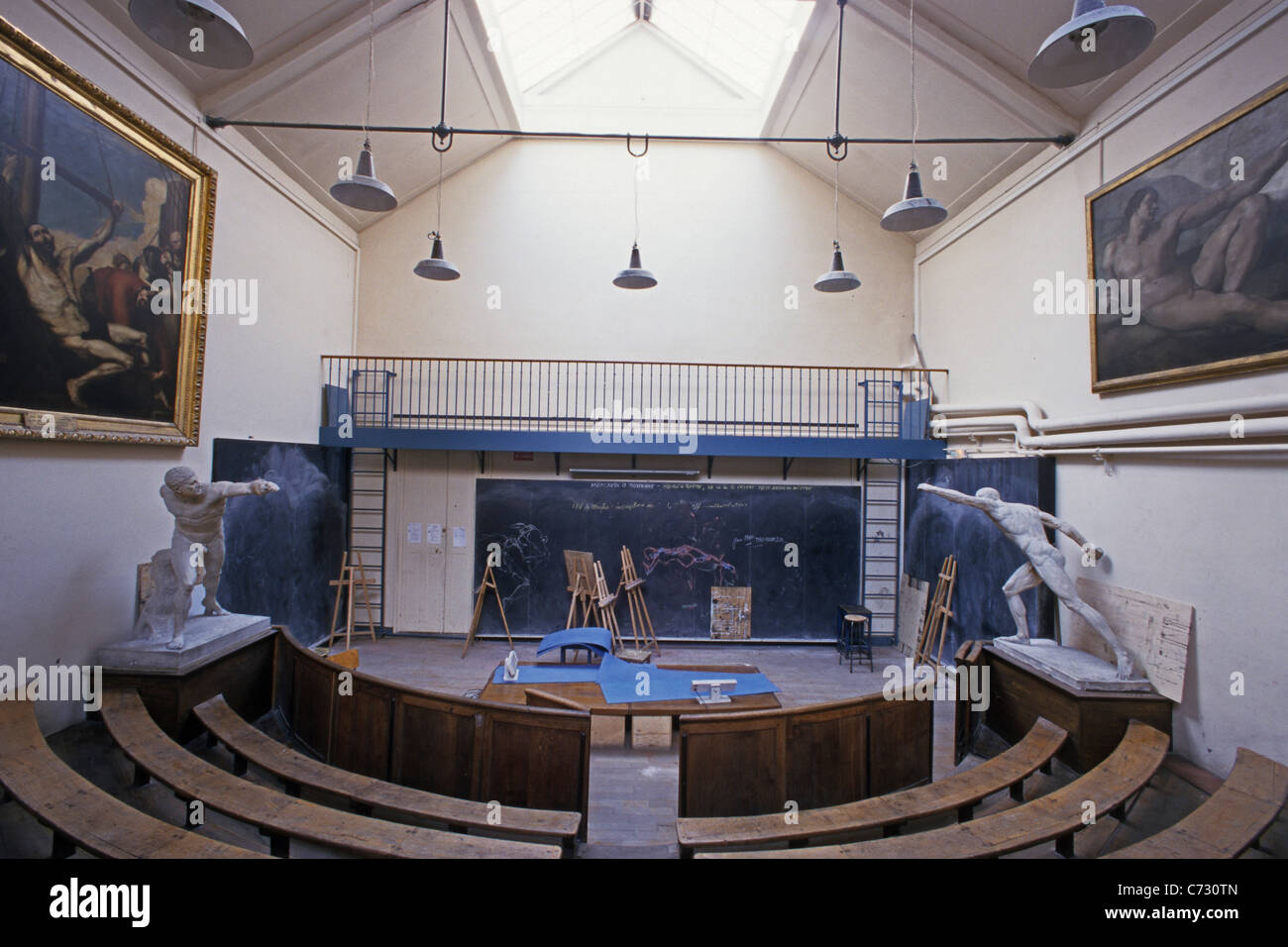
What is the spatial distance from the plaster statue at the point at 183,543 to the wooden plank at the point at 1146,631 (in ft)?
22.4

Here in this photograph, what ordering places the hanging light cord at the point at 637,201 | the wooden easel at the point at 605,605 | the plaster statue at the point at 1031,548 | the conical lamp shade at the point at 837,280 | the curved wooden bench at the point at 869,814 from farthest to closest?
1. the hanging light cord at the point at 637,201
2. the wooden easel at the point at 605,605
3. the conical lamp shade at the point at 837,280
4. the plaster statue at the point at 1031,548
5. the curved wooden bench at the point at 869,814

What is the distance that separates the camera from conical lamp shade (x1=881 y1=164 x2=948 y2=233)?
184 inches

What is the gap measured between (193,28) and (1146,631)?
25.2 feet

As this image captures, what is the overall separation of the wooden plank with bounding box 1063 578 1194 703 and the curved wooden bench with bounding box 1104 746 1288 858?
2.57 feet

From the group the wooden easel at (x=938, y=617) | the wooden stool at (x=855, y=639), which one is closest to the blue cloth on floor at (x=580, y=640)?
the wooden stool at (x=855, y=639)

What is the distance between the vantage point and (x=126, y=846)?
2492mm

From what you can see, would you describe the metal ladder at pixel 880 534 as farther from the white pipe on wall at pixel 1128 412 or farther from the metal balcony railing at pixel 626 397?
the white pipe on wall at pixel 1128 412

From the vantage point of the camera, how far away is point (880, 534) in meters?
9.22

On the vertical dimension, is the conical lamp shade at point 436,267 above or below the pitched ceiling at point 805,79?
below

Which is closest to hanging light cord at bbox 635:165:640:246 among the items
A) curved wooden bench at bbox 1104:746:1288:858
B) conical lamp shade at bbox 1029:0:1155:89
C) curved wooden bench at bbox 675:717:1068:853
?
conical lamp shade at bbox 1029:0:1155:89

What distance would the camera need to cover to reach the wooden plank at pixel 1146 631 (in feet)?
14.1

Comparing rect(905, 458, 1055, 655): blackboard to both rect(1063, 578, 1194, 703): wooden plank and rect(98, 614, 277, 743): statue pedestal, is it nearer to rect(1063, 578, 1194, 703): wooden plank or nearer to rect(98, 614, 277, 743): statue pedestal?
rect(1063, 578, 1194, 703): wooden plank
